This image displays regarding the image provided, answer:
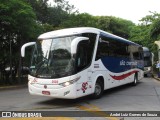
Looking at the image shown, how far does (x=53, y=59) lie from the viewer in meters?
12.1

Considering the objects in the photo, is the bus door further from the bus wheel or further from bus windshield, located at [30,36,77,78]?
the bus wheel

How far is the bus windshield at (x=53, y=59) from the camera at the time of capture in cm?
1171

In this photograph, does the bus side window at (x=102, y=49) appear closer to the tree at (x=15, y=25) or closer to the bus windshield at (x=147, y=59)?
the tree at (x=15, y=25)

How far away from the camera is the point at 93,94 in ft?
44.6

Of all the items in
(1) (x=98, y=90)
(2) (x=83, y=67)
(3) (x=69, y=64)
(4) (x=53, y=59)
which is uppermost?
(4) (x=53, y=59)

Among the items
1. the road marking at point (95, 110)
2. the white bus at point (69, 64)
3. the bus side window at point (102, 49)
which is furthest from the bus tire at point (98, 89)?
the road marking at point (95, 110)

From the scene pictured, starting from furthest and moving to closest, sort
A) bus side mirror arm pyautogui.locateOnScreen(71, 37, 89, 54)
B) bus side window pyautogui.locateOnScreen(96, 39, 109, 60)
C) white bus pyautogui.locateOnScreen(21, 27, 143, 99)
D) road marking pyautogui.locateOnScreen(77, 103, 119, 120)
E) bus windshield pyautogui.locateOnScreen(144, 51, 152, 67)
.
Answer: bus windshield pyautogui.locateOnScreen(144, 51, 152, 67) → bus side window pyautogui.locateOnScreen(96, 39, 109, 60) → white bus pyautogui.locateOnScreen(21, 27, 143, 99) → bus side mirror arm pyautogui.locateOnScreen(71, 37, 89, 54) → road marking pyautogui.locateOnScreen(77, 103, 119, 120)

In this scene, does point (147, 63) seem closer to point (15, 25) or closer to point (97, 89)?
point (15, 25)

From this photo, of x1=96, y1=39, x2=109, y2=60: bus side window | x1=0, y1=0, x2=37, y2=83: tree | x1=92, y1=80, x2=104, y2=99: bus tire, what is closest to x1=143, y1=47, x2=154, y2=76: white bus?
x1=0, y1=0, x2=37, y2=83: tree

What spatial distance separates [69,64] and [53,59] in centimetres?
79

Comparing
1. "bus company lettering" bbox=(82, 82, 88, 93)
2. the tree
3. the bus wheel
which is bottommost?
the bus wheel

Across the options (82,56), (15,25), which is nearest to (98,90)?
(82,56)

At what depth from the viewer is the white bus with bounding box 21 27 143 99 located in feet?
38.1

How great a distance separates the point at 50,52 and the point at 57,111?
2.66 metres
